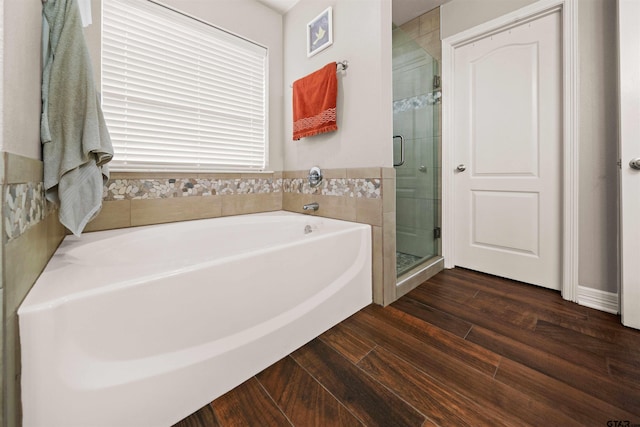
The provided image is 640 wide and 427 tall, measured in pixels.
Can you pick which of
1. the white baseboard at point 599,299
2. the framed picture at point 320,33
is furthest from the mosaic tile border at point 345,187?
the white baseboard at point 599,299

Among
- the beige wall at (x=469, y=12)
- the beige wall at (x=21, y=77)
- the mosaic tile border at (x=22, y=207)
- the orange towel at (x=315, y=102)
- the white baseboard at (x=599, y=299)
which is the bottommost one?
the white baseboard at (x=599, y=299)

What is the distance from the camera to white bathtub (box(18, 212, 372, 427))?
2.06 feet

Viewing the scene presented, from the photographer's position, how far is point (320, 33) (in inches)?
74.5

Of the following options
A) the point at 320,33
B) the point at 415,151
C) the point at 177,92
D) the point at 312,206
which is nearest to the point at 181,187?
the point at 177,92

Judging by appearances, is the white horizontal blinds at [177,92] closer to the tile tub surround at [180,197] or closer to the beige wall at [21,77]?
the tile tub surround at [180,197]

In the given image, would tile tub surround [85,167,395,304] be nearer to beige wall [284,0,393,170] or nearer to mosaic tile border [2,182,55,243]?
beige wall [284,0,393,170]

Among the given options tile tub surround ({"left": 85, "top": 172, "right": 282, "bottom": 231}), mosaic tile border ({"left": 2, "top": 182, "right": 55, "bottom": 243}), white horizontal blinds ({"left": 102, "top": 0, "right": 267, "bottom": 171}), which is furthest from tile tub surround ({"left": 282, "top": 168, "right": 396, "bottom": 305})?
mosaic tile border ({"left": 2, "top": 182, "right": 55, "bottom": 243})

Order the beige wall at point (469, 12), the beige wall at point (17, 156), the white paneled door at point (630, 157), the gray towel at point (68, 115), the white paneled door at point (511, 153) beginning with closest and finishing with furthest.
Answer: the beige wall at point (17, 156), the gray towel at point (68, 115), the white paneled door at point (630, 157), the white paneled door at point (511, 153), the beige wall at point (469, 12)

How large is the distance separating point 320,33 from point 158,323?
2.06m

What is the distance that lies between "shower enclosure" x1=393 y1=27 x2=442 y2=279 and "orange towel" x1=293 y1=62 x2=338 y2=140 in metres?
0.43

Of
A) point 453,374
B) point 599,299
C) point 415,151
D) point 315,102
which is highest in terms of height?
point 315,102

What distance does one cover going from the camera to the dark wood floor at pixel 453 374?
836 mm

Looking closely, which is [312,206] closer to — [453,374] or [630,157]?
[453,374]

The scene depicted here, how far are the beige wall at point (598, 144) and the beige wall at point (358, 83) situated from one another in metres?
1.15
